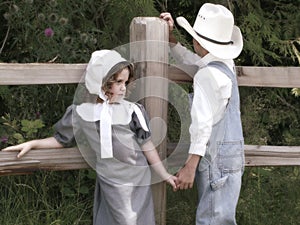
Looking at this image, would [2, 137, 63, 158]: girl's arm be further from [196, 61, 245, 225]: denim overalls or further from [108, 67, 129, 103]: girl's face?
[196, 61, 245, 225]: denim overalls

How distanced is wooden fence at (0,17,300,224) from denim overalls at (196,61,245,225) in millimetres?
280

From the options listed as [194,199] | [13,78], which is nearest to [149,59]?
[13,78]

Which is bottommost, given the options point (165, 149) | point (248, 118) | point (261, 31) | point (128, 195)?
point (128, 195)

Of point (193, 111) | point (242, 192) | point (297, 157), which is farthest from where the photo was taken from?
point (242, 192)

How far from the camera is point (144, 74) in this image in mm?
3904

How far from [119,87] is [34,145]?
52 cm

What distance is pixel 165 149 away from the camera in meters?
4.03

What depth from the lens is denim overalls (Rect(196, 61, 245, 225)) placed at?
377 cm

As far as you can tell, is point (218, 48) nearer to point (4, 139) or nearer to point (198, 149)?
point (198, 149)

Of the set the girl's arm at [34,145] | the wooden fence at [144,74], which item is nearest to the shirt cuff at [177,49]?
the wooden fence at [144,74]

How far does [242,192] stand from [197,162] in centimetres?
109

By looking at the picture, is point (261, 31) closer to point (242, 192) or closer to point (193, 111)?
point (242, 192)

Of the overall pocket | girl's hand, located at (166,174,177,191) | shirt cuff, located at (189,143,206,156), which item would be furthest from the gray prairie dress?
the overall pocket

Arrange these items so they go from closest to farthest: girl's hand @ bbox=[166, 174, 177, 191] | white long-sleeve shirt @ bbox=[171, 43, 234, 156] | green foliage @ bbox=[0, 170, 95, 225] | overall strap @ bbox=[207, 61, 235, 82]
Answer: white long-sleeve shirt @ bbox=[171, 43, 234, 156] < overall strap @ bbox=[207, 61, 235, 82] < girl's hand @ bbox=[166, 174, 177, 191] < green foliage @ bbox=[0, 170, 95, 225]
